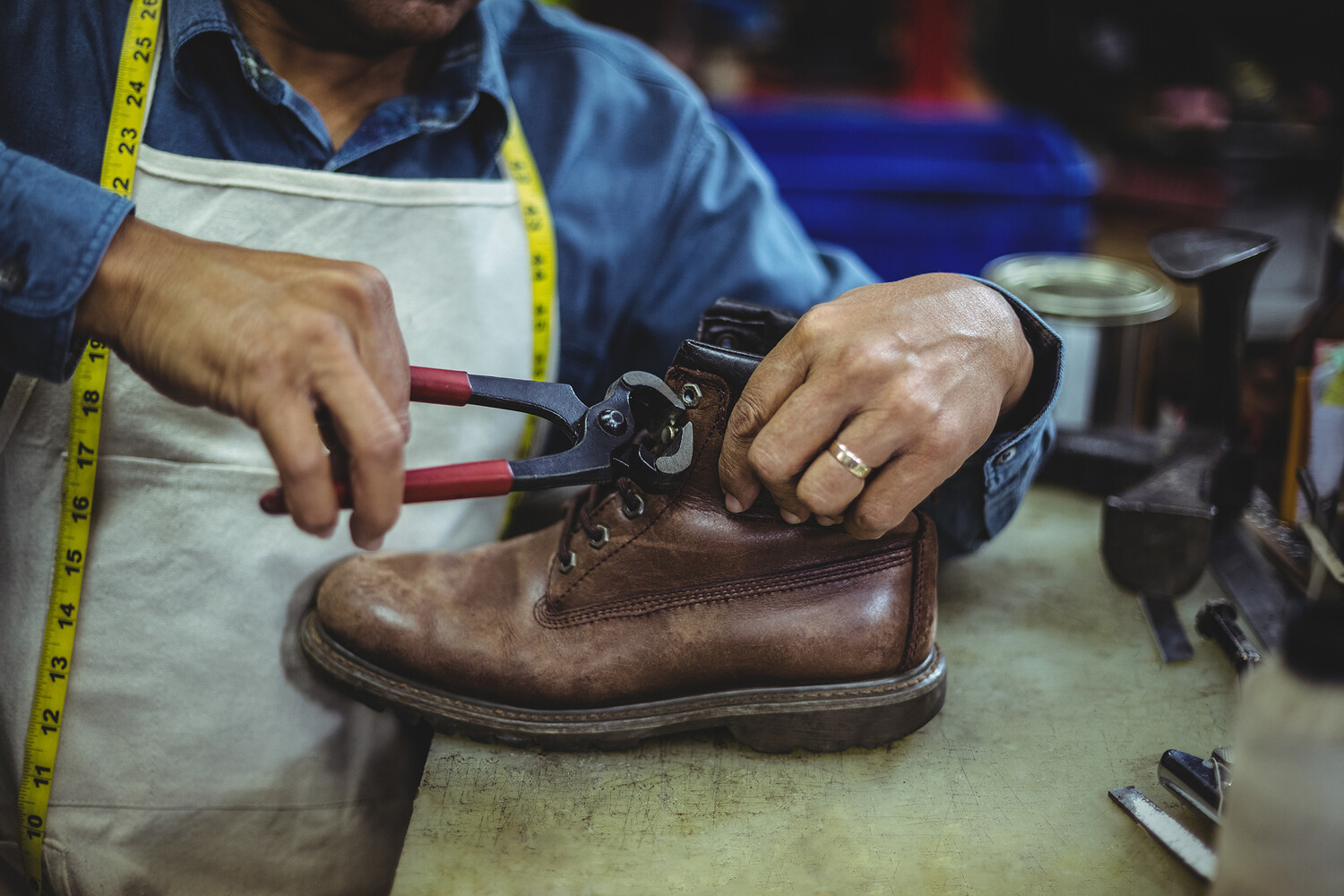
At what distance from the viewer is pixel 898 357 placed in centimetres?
67

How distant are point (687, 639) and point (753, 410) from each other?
198mm

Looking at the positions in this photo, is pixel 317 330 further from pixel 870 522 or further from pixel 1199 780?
pixel 1199 780

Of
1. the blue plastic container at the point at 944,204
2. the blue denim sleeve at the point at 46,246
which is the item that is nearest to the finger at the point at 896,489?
the blue denim sleeve at the point at 46,246

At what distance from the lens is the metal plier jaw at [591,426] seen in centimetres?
68

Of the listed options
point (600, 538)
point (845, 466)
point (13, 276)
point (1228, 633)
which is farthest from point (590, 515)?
point (1228, 633)

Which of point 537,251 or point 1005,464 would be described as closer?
point 1005,464

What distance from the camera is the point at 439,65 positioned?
98 centimetres

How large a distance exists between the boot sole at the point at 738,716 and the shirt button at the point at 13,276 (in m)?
0.41

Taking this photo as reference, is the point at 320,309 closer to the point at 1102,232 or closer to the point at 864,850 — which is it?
the point at 864,850

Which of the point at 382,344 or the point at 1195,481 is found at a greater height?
the point at 382,344

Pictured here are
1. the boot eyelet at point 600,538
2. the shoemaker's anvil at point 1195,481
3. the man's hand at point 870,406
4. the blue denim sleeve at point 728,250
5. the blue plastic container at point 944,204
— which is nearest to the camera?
the man's hand at point 870,406

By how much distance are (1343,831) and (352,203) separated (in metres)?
0.87

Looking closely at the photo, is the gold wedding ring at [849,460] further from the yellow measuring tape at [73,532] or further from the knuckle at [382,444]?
the yellow measuring tape at [73,532]

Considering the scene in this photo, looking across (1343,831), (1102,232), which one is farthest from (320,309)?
(1102,232)
